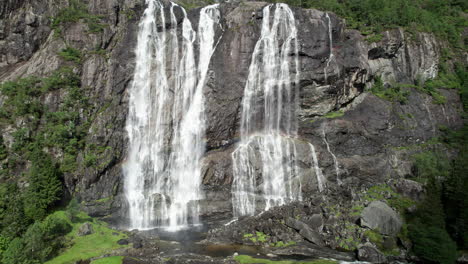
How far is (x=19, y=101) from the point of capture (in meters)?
32.6

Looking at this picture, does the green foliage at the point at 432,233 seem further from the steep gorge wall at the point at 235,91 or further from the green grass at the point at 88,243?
the green grass at the point at 88,243

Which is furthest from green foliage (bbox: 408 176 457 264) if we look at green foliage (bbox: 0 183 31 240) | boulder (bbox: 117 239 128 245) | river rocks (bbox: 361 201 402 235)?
green foliage (bbox: 0 183 31 240)

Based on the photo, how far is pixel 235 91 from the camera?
3628 cm

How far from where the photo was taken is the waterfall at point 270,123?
32.2m

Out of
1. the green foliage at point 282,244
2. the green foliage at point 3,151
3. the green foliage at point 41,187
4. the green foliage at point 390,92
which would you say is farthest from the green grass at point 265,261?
the green foliage at point 3,151

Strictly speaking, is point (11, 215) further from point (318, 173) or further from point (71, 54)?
point (318, 173)

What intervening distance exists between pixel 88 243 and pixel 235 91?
2225cm

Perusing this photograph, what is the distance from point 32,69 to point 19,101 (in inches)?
247

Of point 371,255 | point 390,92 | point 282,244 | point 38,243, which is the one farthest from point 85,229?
point 390,92

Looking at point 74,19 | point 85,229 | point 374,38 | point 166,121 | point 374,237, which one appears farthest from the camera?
point 374,38

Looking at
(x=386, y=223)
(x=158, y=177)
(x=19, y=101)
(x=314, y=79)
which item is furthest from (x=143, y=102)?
(x=386, y=223)

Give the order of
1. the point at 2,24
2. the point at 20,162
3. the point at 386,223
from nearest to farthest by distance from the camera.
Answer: the point at 386,223, the point at 20,162, the point at 2,24

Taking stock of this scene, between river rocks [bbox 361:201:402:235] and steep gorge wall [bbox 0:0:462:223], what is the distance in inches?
201

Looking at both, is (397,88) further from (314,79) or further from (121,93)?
A: (121,93)
